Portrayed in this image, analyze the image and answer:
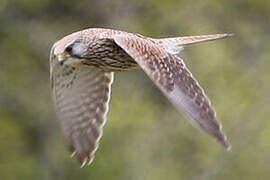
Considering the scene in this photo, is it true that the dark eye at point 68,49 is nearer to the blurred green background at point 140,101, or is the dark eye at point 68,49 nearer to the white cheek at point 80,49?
the white cheek at point 80,49

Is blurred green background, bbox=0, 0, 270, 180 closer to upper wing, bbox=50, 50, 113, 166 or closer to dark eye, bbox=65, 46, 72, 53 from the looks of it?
upper wing, bbox=50, 50, 113, 166

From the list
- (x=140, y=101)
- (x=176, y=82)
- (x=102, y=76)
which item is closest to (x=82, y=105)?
(x=102, y=76)

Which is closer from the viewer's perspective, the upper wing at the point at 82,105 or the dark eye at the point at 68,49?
the dark eye at the point at 68,49

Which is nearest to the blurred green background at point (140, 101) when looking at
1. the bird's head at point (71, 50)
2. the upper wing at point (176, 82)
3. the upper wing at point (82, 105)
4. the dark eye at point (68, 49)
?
the upper wing at point (82, 105)

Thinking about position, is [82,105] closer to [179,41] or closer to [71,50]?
[71,50]

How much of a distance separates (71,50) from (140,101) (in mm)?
7114

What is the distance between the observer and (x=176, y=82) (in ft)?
24.0

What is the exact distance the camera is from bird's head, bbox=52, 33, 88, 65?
323 inches

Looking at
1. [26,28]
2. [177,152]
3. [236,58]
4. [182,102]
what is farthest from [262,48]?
[182,102]

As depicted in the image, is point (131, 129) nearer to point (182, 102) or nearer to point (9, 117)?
point (9, 117)

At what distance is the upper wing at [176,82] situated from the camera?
691 centimetres

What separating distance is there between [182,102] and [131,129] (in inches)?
302

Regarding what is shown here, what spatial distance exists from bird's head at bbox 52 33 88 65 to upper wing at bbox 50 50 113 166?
0.32m

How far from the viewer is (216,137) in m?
6.74
